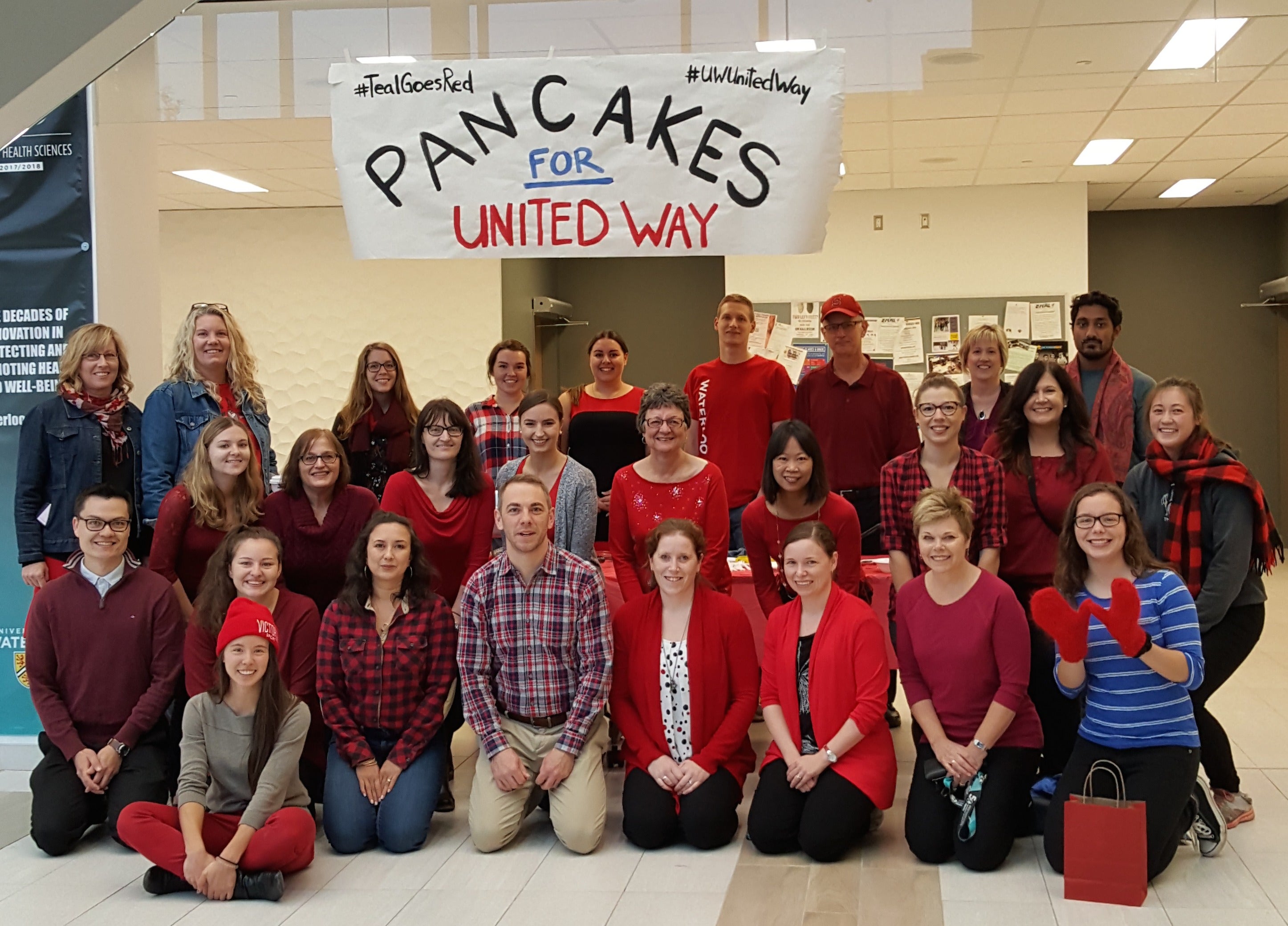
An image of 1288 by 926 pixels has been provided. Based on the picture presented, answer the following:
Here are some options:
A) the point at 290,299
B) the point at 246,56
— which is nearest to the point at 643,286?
the point at 290,299

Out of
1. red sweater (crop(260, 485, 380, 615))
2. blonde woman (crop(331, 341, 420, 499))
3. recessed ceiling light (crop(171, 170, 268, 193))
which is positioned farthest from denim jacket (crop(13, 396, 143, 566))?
recessed ceiling light (crop(171, 170, 268, 193))

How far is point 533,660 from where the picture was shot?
146 inches

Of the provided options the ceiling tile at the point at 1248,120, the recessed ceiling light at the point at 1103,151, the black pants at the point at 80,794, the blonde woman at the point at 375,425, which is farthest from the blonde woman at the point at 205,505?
the recessed ceiling light at the point at 1103,151

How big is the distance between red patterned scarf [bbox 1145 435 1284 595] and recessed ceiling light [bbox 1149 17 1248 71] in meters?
1.12

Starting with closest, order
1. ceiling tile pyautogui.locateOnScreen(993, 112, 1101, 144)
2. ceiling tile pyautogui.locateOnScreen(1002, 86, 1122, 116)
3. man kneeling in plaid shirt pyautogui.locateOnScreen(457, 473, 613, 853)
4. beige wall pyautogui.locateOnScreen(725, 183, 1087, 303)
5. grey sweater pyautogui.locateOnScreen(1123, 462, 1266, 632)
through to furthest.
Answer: grey sweater pyautogui.locateOnScreen(1123, 462, 1266, 632)
man kneeling in plaid shirt pyautogui.locateOnScreen(457, 473, 613, 853)
ceiling tile pyautogui.locateOnScreen(1002, 86, 1122, 116)
ceiling tile pyautogui.locateOnScreen(993, 112, 1101, 144)
beige wall pyautogui.locateOnScreen(725, 183, 1087, 303)

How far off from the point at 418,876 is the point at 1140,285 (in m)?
9.32

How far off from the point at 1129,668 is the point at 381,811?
7.20 ft

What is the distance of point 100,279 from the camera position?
4.47m

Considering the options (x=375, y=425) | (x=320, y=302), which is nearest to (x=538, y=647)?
(x=375, y=425)

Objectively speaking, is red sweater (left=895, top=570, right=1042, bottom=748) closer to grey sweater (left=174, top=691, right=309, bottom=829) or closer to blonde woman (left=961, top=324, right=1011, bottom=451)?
blonde woman (left=961, top=324, right=1011, bottom=451)

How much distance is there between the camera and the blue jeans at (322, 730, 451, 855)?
357cm

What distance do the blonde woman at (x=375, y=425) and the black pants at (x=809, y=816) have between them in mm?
2007

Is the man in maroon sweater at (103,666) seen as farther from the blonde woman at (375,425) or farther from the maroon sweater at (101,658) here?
the blonde woman at (375,425)

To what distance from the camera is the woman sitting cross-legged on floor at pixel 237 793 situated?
10.6ft
